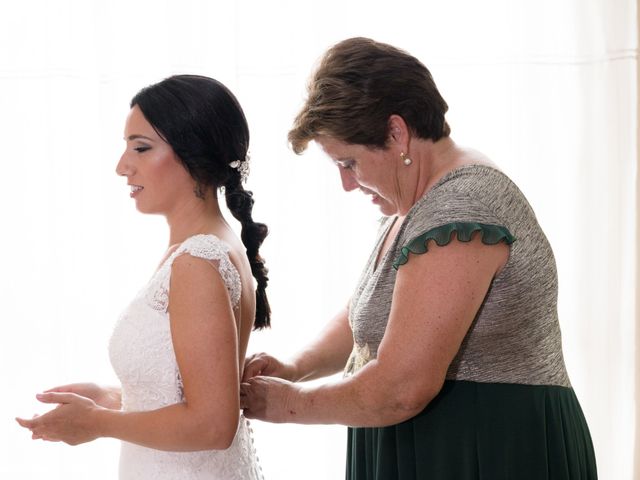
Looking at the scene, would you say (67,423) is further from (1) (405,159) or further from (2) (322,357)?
(1) (405,159)

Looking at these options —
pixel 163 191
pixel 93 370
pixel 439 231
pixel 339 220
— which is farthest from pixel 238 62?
pixel 439 231

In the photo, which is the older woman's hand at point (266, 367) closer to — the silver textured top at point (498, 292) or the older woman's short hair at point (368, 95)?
the silver textured top at point (498, 292)

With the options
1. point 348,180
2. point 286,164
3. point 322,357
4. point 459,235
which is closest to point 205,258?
point 348,180

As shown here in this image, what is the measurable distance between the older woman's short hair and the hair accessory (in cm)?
17

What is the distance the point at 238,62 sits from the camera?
2949 mm

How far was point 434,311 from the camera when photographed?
56.1 inches

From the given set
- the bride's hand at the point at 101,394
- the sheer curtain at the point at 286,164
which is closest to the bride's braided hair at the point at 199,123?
the bride's hand at the point at 101,394

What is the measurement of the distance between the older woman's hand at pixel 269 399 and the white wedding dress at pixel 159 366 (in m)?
0.11

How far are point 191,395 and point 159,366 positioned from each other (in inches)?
5.9

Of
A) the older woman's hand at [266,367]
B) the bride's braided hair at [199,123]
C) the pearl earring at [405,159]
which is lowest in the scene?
the older woman's hand at [266,367]

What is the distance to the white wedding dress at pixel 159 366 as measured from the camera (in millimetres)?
1591

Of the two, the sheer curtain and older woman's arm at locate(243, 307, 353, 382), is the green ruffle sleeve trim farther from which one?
the sheer curtain

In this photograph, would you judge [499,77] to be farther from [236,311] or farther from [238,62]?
[236,311]

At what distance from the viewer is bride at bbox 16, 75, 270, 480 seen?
4.93ft
